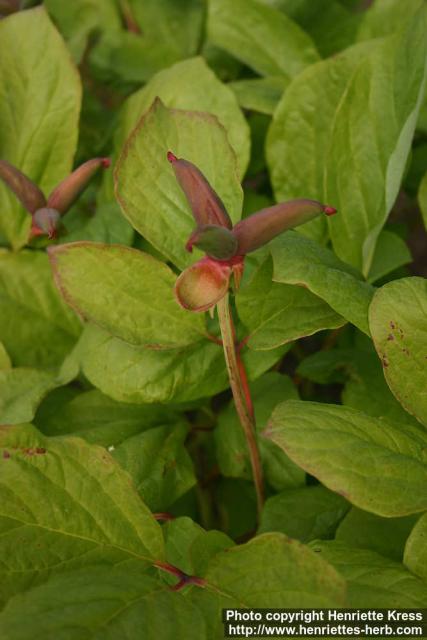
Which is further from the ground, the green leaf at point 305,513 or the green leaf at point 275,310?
the green leaf at point 275,310

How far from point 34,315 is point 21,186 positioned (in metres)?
0.15

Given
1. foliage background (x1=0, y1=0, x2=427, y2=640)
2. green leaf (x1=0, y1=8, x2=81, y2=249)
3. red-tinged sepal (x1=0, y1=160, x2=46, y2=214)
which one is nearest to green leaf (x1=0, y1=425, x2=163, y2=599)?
foliage background (x1=0, y1=0, x2=427, y2=640)

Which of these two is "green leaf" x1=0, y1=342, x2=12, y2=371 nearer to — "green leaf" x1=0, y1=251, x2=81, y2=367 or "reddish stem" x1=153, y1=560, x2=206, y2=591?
"green leaf" x1=0, y1=251, x2=81, y2=367

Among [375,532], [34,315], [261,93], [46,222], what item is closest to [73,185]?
[46,222]

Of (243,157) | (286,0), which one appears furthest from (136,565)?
(286,0)

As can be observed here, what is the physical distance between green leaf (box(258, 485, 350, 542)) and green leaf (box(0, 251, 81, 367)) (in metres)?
0.26

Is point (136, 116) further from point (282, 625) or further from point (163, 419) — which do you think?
point (282, 625)

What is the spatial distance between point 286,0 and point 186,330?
0.49m

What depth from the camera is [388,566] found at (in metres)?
0.48

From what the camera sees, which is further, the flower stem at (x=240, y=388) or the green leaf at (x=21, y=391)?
the green leaf at (x=21, y=391)

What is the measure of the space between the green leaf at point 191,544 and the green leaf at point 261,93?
1.36ft

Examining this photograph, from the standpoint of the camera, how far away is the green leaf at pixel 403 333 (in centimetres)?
47

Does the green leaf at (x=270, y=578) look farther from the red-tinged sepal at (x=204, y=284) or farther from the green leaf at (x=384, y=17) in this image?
the green leaf at (x=384, y=17)

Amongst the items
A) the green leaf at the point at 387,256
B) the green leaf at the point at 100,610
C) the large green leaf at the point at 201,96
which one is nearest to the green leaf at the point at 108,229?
the large green leaf at the point at 201,96
